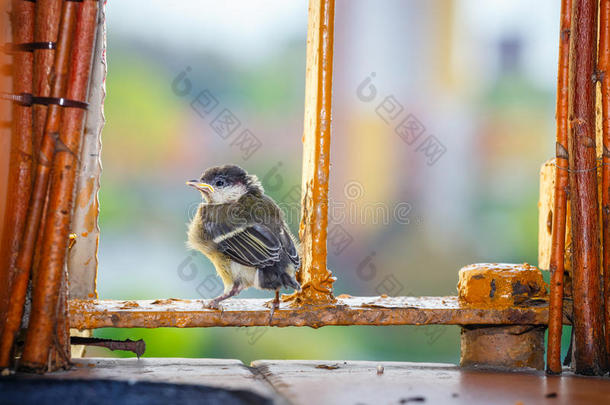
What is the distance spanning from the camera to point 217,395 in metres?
1.85

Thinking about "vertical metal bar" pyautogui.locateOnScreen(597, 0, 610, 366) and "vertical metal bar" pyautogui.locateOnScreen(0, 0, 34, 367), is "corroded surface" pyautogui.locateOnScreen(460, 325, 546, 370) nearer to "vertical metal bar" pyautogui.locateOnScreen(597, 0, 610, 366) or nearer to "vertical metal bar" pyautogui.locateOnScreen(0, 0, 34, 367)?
"vertical metal bar" pyautogui.locateOnScreen(597, 0, 610, 366)

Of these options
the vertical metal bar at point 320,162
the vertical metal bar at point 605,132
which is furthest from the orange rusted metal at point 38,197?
the vertical metal bar at point 605,132

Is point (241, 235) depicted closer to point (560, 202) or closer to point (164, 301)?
point (164, 301)

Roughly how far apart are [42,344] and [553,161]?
198 cm

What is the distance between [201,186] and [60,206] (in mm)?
863

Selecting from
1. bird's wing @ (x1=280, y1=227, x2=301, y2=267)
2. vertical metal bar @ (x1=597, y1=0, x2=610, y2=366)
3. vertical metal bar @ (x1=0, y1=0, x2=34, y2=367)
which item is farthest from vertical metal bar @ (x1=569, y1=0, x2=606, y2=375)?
vertical metal bar @ (x1=0, y1=0, x2=34, y2=367)

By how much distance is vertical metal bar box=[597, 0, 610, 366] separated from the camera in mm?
2355

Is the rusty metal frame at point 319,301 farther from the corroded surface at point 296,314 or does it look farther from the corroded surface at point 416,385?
the corroded surface at point 416,385

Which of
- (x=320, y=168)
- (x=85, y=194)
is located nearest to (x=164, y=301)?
(x=85, y=194)

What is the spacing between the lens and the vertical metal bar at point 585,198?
235 centimetres

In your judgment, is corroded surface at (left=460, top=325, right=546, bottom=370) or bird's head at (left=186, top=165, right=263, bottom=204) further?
bird's head at (left=186, top=165, right=263, bottom=204)

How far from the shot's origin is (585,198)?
2350 mm

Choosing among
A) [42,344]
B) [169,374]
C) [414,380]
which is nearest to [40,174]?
[42,344]

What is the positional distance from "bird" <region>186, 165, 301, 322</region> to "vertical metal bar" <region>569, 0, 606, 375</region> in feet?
3.35
